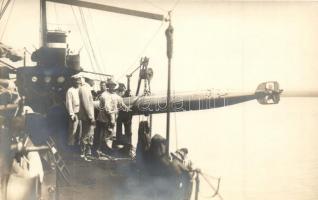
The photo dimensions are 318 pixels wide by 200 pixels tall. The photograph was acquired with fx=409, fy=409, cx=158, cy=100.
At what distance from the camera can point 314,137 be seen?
249cm

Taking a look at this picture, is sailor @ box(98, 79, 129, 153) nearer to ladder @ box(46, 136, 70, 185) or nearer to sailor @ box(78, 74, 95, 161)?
sailor @ box(78, 74, 95, 161)

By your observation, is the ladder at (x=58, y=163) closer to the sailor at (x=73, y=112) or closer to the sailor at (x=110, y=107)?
the sailor at (x=73, y=112)

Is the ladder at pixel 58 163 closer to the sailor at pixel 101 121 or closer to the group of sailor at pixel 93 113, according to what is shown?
the group of sailor at pixel 93 113

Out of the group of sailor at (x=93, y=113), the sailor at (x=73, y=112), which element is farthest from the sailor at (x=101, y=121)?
the sailor at (x=73, y=112)

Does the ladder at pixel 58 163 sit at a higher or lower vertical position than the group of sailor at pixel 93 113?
lower

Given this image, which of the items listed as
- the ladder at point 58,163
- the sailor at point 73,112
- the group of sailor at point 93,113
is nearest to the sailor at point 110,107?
the group of sailor at point 93,113

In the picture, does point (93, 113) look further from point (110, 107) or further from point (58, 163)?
point (58, 163)

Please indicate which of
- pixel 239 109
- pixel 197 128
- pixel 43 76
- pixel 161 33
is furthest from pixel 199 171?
pixel 43 76

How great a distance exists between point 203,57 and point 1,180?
1379 mm

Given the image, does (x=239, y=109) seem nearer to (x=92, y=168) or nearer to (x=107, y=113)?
(x=107, y=113)

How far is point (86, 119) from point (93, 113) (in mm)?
54

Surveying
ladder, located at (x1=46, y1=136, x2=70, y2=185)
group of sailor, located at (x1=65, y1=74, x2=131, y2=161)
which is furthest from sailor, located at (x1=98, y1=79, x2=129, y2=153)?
ladder, located at (x1=46, y1=136, x2=70, y2=185)

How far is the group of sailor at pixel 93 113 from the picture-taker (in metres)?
2.39

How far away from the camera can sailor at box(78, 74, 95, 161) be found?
2.40 m
